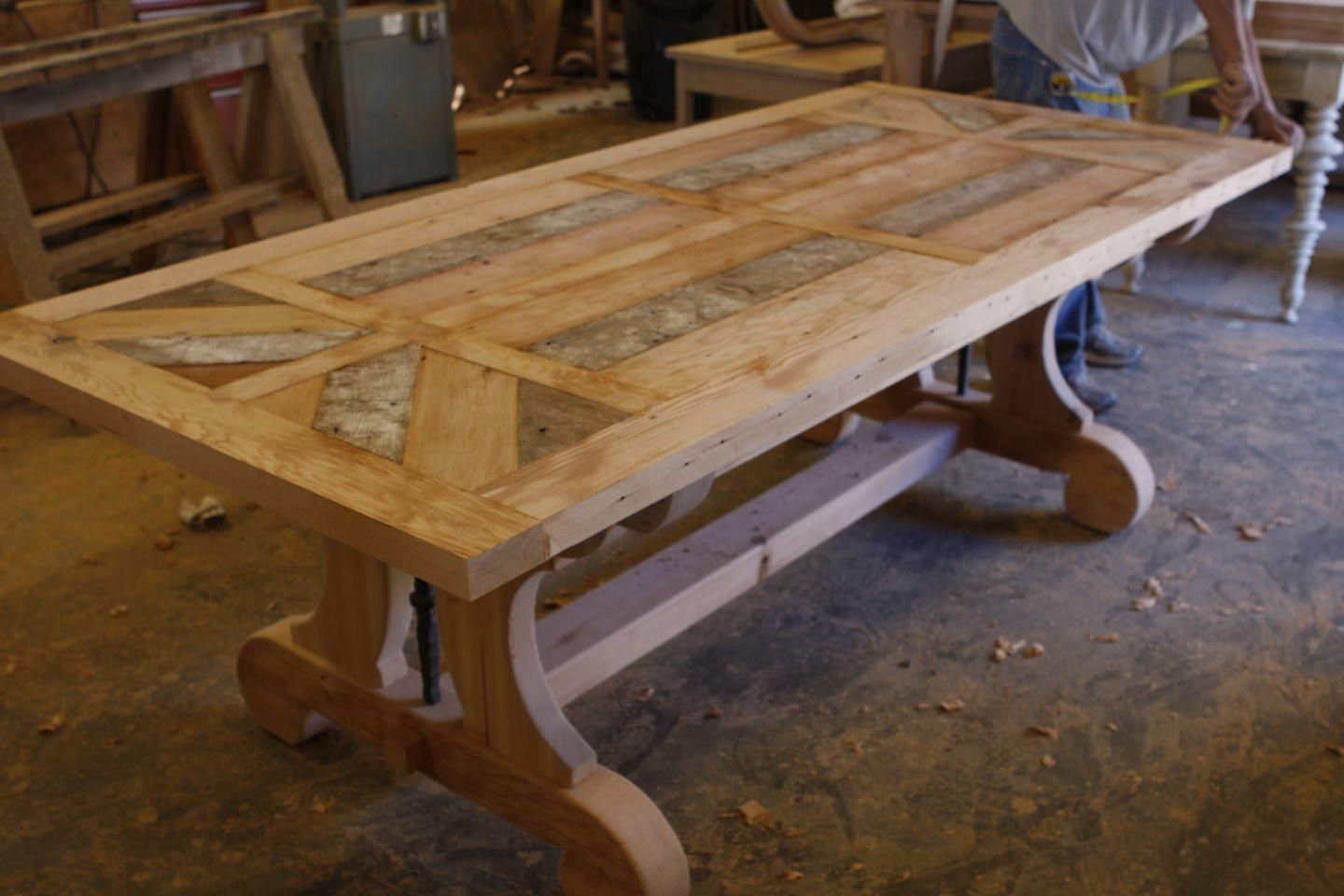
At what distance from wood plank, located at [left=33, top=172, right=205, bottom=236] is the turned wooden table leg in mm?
2996

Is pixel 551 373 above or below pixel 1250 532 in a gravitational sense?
above

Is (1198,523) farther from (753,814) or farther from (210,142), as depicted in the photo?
(210,142)

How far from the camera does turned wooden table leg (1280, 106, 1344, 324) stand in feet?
11.8

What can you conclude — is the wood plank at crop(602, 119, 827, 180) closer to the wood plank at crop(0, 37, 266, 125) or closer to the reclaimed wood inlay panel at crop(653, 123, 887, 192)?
the reclaimed wood inlay panel at crop(653, 123, 887, 192)

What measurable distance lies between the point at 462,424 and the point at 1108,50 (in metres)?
2.07

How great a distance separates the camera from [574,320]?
1778 mm

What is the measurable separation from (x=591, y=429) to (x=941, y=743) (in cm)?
104

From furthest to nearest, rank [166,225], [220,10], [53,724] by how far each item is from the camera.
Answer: [220,10], [166,225], [53,724]

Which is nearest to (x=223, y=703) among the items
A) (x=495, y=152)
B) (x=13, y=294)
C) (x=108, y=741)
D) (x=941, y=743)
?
(x=108, y=741)

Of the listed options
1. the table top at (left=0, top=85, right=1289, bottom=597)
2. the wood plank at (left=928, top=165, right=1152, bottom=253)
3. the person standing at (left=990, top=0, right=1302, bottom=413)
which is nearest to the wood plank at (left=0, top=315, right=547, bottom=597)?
the table top at (left=0, top=85, right=1289, bottom=597)

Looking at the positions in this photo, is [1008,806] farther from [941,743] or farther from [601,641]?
[601,641]

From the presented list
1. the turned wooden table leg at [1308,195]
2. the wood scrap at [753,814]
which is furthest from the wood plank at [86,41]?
the turned wooden table leg at [1308,195]

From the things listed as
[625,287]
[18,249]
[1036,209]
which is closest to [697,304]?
[625,287]

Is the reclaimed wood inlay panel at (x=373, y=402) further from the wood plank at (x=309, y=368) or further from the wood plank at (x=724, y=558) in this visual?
the wood plank at (x=724, y=558)
